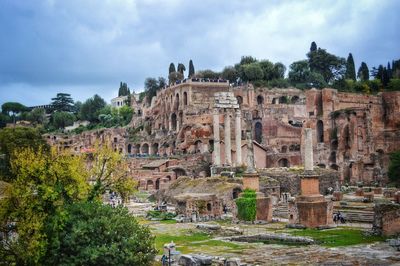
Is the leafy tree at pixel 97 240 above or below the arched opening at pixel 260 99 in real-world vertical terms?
below

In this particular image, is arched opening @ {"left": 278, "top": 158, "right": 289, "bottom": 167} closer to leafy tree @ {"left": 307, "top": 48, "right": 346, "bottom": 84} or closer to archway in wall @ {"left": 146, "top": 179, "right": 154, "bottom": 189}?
archway in wall @ {"left": 146, "top": 179, "right": 154, "bottom": 189}

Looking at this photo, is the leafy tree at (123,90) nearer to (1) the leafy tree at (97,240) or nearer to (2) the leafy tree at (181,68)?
(2) the leafy tree at (181,68)

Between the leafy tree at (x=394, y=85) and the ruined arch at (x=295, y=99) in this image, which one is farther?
the ruined arch at (x=295, y=99)

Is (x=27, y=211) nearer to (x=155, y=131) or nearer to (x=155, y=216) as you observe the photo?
(x=155, y=216)

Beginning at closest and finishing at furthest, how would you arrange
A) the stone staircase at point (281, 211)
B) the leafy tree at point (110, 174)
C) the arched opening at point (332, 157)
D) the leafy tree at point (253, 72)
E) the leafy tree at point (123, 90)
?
the leafy tree at point (110, 174)
the stone staircase at point (281, 211)
the arched opening at point (332, 157)
the leafy tree at point (253, 72)
the leafy tree at point (123, 90)

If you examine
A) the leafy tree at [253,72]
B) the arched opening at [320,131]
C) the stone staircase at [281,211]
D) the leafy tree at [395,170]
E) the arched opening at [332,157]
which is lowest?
the stone staircase at [281,211]

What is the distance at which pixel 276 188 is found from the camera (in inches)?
1832

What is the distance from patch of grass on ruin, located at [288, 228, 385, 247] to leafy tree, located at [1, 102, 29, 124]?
11461 centimetres

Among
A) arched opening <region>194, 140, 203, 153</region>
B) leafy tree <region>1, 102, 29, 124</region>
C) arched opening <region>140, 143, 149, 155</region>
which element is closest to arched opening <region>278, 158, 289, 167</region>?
arched opening <region>194, 140, 203, 153</region>

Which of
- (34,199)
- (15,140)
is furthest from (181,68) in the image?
(34,199)

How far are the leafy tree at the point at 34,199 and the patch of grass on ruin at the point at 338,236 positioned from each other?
12.1 m

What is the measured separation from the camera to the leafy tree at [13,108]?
438ft

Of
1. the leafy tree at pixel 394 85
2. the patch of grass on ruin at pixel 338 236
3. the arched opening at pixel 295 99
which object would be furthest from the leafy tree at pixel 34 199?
the leafy tree at pixel 394 85

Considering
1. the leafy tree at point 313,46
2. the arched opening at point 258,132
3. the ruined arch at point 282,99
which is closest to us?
the arched opening at point 258,132
